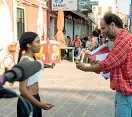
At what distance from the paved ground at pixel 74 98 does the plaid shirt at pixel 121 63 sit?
1.88 metres

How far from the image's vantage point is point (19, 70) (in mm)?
1438

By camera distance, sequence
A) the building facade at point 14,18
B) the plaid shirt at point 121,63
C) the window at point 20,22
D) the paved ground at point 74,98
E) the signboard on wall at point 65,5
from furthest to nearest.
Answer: the signboard on wall at point 65,5, the window at point 20,22, the building facade at point 14,18, the paved ground at point 74,98, the plaid shirt at point 121,63

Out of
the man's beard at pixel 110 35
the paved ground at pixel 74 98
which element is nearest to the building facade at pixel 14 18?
the paved ground at pixel 74 98

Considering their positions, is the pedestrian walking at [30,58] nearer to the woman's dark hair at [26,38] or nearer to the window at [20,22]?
the woman's dark hair at [26,38]

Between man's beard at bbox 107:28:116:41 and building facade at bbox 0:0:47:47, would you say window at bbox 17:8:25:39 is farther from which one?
man's beard at bbox 107:28:116:41

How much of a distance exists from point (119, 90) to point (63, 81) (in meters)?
6.92


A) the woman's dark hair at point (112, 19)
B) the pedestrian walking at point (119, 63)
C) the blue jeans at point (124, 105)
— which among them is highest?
the woman's dark hair at point (112, 19)

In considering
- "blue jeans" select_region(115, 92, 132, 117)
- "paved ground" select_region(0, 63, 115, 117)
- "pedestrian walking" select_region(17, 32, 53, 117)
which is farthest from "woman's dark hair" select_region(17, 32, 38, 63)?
"paved ground" select_region(0, 63, 115, 117)

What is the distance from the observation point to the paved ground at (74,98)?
627 cm

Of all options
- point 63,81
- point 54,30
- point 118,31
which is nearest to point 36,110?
point 118,31

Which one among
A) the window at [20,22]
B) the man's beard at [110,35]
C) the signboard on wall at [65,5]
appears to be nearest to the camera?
the man's beard at [110,35]

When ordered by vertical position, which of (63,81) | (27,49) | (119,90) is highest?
(27,49)

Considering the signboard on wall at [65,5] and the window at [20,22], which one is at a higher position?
the signboard on wall at [65,5]

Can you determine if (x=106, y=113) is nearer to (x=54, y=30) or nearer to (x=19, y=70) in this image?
(x=19, y=70)
